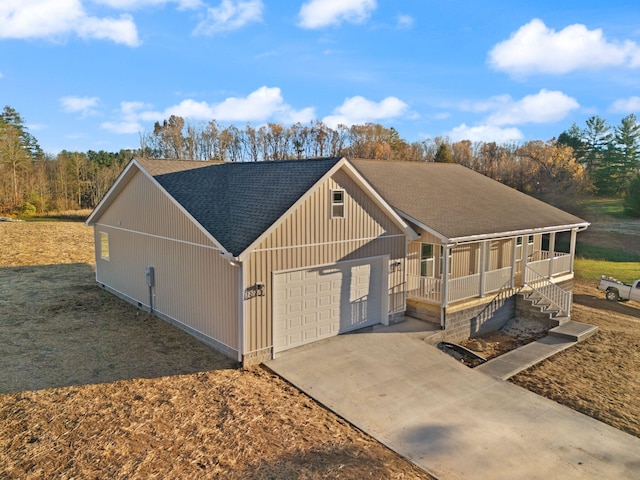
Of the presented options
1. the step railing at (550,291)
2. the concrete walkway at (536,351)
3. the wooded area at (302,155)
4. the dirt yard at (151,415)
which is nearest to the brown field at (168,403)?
the dirt yard at (151,415)

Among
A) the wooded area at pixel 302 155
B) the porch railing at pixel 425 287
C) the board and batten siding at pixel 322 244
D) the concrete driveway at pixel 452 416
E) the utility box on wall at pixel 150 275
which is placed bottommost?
the concrete driveway at pixel 452 416

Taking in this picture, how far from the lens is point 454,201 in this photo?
16.3 meters

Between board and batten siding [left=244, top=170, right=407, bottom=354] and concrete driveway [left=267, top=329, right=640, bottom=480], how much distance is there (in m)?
1.37

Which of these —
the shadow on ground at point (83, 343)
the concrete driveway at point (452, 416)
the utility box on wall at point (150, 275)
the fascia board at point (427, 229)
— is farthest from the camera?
the utility box on wall at point (150, 275)

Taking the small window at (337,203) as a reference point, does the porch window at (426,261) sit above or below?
below

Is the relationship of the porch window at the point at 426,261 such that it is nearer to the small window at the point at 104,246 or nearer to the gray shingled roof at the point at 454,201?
the gray shingled roof at the point at 454,201

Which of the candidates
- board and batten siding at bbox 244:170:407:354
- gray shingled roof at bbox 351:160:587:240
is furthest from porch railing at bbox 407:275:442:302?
gray shingled roof at bbox 351:160:587:240

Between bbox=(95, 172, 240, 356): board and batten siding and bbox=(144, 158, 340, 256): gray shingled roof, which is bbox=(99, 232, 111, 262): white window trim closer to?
bbox=(95, 172, 240, 356): board and batten siding

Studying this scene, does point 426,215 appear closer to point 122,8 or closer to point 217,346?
point 217,346

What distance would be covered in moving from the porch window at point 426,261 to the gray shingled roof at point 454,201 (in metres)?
1.36

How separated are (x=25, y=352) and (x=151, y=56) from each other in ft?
51.5

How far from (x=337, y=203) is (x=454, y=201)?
6.49 meters

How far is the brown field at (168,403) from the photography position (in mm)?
6500

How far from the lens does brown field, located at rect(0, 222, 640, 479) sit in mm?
6500
